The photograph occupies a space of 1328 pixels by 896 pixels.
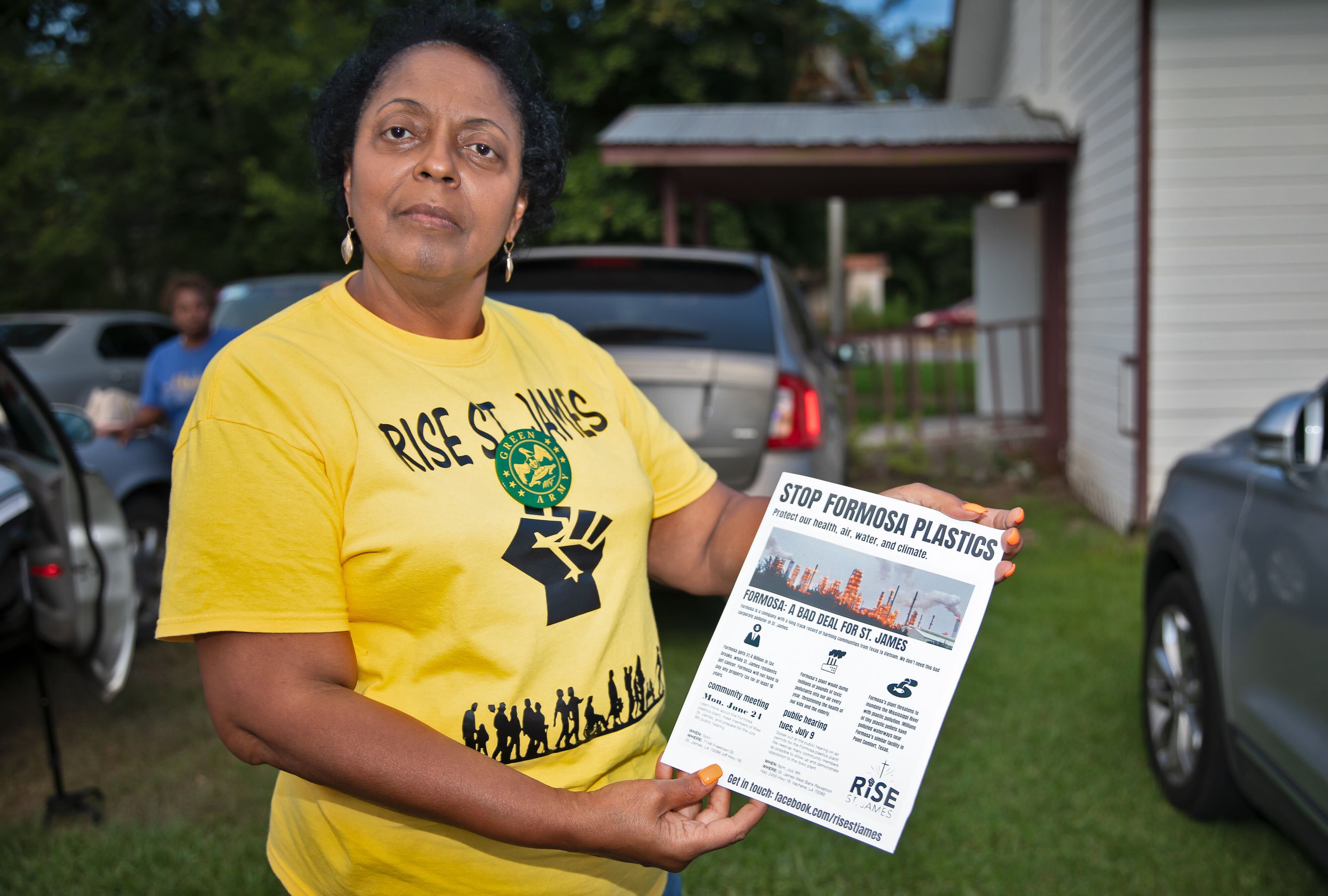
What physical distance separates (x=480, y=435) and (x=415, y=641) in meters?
0.27

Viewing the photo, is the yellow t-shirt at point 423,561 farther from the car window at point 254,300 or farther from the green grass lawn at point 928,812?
the car window at point 254,300

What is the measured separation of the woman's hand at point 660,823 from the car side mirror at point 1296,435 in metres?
2.32

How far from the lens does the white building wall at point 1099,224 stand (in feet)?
24.6

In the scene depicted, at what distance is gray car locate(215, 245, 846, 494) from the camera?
4492 mm

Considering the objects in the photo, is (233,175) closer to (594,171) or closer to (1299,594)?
(594,171)

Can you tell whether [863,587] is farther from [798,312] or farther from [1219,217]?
[1219,217]

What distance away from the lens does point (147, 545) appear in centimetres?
567

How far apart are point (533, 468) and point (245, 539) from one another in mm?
372

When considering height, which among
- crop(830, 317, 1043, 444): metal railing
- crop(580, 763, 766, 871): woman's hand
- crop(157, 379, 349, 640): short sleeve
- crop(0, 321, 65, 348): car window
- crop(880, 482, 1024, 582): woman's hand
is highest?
crop(157, 379, 349, 640): short sleeve

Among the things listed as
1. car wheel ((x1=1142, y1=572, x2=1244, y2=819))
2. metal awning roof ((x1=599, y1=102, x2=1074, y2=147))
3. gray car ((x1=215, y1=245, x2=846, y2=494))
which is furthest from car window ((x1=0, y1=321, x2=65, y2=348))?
car wheel ((x1=1142, y1=572, x2=1244, y2=819))

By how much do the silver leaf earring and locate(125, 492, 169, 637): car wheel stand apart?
4.57 metres

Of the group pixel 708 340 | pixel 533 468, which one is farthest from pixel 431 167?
pixel 708 340

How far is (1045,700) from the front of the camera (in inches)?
173

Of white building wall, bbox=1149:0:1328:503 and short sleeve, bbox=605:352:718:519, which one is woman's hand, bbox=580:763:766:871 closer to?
short sleeve, bbox=605:352:718:519
